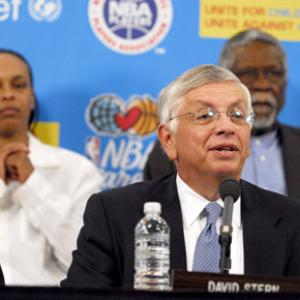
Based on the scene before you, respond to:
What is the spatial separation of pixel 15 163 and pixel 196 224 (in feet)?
4.10

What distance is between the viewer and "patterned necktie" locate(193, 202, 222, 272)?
2.78 meters

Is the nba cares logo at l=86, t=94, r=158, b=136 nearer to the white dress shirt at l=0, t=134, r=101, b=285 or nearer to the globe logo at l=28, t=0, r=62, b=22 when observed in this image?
the white dress shirt at l=0, t=134, r=101, b=285

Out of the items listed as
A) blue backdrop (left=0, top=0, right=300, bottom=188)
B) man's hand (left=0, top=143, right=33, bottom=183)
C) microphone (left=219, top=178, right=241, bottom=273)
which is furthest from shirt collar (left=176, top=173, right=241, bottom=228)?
blue backdrop (left=0, top=0, right=300, bottom=188)

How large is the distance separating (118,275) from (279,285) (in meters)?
0.78

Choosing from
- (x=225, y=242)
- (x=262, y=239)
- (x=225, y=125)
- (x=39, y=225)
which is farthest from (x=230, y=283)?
(x=39, y=225)

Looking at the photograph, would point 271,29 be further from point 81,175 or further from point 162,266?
point 162,266

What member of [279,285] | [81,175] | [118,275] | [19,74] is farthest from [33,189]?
[279,285]

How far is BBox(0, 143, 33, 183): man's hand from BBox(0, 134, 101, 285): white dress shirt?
27mm

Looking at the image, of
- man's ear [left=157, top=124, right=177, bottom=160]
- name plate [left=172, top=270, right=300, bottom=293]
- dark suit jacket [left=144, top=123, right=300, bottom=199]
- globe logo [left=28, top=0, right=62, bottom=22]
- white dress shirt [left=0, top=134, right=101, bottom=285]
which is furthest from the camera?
globe logo [left=28, top=0, right=62, bottom=22]

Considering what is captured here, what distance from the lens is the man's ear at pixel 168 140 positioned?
3123 mm

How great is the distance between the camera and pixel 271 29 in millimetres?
4402

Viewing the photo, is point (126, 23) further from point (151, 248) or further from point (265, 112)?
point (151, 248)

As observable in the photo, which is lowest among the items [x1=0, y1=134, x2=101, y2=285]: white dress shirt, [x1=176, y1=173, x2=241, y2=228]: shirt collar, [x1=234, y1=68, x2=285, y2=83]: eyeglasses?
[x1=0, y1=134, x2=101, y2=285]: white dress shirt

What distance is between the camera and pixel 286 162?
416 cm
